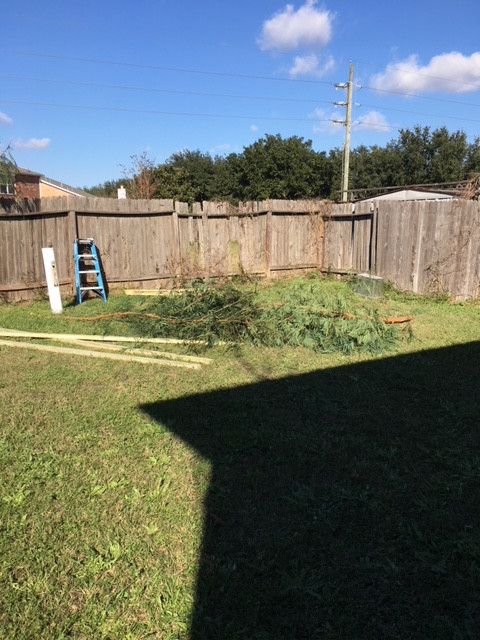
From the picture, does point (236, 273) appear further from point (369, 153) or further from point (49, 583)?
point (369, 153)

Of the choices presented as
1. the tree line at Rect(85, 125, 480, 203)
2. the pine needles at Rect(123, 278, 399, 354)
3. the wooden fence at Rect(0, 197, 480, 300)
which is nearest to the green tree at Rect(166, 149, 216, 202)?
the tree line at Rect(85, 125, 480, 203)

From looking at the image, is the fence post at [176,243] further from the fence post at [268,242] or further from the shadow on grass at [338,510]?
the shadow on grass at [338,510]

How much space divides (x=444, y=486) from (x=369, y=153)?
53.3m

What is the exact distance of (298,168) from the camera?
38.2 metres

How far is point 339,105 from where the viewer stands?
27172 mm

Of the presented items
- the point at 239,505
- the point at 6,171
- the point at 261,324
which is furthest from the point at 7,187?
the point at 239,505

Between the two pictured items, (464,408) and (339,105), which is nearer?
(464,408)

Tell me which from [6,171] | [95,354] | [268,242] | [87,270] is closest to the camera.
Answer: [95,354]

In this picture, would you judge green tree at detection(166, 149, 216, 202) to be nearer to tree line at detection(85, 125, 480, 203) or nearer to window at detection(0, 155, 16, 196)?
tree line at detection(85, 125, 480, 203)

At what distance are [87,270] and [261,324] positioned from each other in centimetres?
471

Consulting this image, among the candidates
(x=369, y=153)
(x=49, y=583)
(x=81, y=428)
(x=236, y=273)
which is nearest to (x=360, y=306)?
(x=236, y=273)

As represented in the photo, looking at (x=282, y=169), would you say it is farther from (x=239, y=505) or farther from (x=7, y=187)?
(x=239, y=505)

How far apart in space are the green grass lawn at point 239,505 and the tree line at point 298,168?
99.0 ft

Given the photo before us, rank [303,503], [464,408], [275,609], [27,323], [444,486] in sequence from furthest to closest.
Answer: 1. [27,323]
2. [464,408]
3. [444,486]
4. [303,503]
5. [275,609]
